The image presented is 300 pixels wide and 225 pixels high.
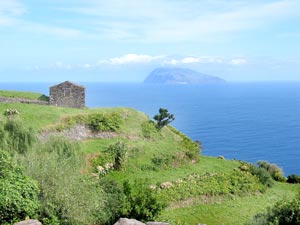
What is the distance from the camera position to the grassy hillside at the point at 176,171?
31.9 metres

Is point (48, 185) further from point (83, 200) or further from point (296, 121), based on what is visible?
point (296, 121)

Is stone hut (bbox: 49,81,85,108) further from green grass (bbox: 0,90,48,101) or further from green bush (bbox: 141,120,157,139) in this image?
green bush (bbox: 141,120,157,139)

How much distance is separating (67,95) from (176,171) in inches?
705

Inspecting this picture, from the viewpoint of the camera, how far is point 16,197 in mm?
18766

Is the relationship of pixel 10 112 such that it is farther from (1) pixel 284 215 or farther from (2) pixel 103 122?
(1) pixel 284 215

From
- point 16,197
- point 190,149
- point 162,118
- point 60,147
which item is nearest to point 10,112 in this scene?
point 60,147

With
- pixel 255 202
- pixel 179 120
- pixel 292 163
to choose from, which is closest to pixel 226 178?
pixel 255 202

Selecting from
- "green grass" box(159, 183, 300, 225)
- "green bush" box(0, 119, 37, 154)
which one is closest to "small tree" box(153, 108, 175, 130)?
"green grass" box(159, 183, 300, 225)

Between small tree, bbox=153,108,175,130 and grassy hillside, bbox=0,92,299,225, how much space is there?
2.64 ft

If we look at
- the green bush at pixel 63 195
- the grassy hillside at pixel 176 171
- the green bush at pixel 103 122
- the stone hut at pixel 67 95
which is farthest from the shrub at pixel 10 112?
the green bush at pixel 63 195

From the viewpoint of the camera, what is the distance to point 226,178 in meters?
37.4

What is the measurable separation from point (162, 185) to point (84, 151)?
315 inches

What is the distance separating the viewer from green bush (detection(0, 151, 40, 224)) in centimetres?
1859

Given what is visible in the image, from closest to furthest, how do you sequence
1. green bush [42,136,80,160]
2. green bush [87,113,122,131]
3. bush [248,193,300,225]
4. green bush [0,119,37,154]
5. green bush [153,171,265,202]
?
bush [248,193,300,225] < green bush [0,119,37,154] < green bush [42,136,80,160] < green bush [153,171,265,202] < green bush [87,113,122,131]
